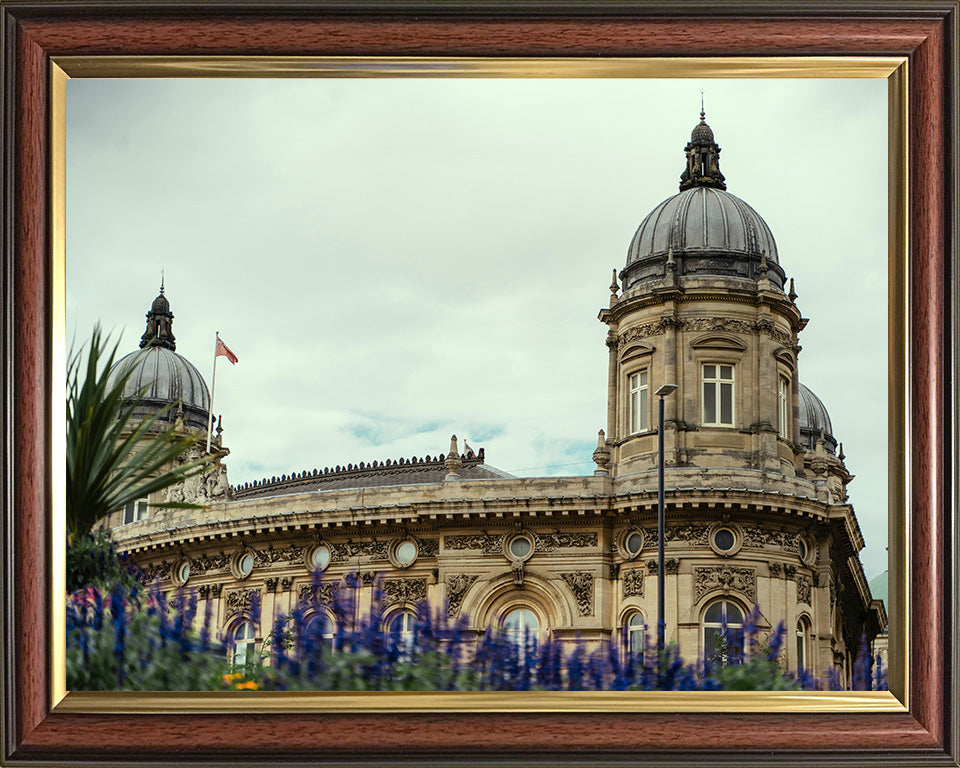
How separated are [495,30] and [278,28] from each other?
853mm

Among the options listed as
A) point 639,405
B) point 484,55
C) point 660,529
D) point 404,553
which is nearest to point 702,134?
point 484,55

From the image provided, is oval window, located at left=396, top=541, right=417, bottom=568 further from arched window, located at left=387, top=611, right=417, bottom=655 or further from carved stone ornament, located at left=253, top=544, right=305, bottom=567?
arched window, located at left=387, top=611, right=417, bottom=655

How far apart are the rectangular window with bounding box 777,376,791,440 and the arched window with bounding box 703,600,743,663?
925 millimetres

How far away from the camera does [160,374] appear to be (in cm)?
531

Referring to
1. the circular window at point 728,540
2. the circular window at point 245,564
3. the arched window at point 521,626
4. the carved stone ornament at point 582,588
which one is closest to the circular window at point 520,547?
the carved stone ornament at point 582,588

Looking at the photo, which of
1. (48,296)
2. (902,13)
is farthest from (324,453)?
(902,13)

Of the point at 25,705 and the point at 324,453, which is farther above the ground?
the point at 324,453

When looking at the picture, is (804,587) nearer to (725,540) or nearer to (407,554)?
(407,554)

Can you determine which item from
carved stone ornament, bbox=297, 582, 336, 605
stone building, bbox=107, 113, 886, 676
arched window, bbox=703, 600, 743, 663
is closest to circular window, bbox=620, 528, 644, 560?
stone building, bbox=107, 113, 886, 676

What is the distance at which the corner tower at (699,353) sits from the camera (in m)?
5.93

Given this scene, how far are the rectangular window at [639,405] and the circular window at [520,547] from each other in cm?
168

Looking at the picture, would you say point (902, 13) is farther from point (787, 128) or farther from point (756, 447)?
point (756, 447)

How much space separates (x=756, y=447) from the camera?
7.08 m

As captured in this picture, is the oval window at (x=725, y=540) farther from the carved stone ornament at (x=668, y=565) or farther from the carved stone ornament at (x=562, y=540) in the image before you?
the carved stone ornament at (x=562, y=540)
